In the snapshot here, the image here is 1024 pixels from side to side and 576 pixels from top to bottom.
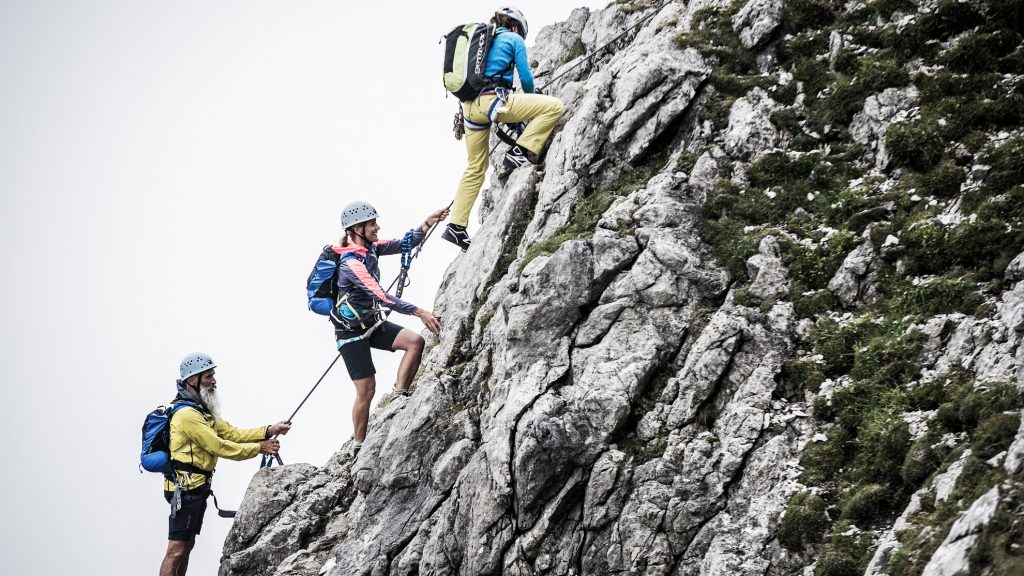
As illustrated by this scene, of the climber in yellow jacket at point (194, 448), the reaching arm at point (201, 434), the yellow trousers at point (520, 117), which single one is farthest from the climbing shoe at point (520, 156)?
the reaching arm at point (201, 434)

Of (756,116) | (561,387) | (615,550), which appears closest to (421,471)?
(561,387)

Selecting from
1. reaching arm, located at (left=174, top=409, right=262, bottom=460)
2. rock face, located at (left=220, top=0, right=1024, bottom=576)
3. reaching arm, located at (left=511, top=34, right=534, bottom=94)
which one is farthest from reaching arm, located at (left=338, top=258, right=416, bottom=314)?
reaching arm, located at (left=511, top=34, right=534, bottom=94)

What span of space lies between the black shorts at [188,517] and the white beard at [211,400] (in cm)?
161

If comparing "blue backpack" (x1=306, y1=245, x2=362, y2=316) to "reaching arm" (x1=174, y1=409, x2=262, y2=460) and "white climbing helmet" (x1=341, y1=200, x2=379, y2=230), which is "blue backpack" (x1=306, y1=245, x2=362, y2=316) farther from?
"reaching arm" (x1=174, y1=409, x2=262, y2=460)

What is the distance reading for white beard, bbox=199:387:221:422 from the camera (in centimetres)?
1633

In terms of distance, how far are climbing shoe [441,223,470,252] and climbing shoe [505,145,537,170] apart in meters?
2.13

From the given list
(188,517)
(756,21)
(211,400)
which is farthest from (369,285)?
(756,21)

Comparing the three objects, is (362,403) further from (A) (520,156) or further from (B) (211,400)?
(A) (520,156)

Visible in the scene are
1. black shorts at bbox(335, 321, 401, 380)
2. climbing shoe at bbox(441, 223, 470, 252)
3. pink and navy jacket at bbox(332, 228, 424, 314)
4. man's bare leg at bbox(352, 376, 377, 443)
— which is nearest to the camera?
pink and navy jacket at bbox(332, 228, 424, 314)

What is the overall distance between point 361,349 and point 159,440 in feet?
15.8

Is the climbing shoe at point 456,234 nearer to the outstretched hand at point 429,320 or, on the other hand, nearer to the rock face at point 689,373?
the rock face at point 689,373

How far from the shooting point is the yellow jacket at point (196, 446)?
51.2 ft

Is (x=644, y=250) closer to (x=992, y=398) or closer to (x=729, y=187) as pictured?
(x=729, y=187)

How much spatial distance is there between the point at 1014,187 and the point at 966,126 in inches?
76.0
